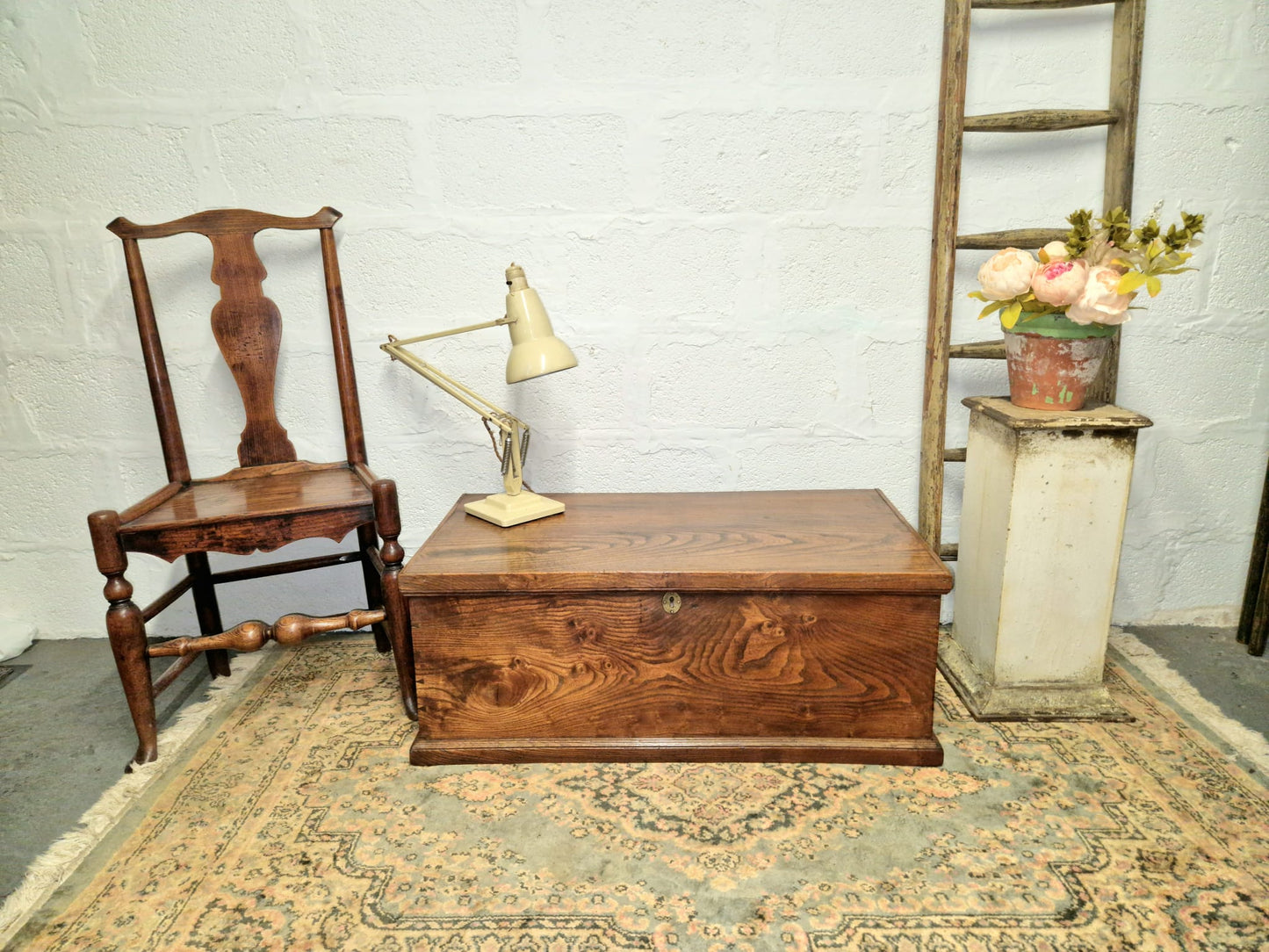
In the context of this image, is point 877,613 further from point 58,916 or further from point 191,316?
point 191,316

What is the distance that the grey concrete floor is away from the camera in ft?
5.22

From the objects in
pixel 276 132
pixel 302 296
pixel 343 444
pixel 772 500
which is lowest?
pixel 772 500

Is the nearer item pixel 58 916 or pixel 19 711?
pixel 58 916

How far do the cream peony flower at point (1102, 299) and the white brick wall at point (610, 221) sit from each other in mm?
506

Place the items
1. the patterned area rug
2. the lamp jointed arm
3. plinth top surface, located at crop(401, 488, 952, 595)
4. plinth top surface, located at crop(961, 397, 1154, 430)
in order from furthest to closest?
1. the lamp jointed arm
2. plinth top surface, located at crop(961, 397, 1154, 430)
3. plinth top surface, located at crop(401, 488, 952, 595)
4. the patterned area rug

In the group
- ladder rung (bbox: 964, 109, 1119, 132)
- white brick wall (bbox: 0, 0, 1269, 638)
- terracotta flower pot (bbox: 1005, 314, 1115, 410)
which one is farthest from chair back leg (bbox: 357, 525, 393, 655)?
ladder rung (bbox: 964, 109, 1119, 132)

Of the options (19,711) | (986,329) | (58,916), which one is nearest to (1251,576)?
(986,329)

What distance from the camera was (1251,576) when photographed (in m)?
2.14

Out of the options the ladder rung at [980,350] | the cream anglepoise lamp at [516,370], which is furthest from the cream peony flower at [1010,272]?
the cream anglepoise lamp at [516,370]

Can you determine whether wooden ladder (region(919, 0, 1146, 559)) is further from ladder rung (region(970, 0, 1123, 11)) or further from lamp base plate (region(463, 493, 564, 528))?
lamp base plate (region(463, 493, 564, 528))

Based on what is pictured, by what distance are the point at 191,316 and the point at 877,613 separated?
1.87 metres

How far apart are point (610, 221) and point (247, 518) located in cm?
113

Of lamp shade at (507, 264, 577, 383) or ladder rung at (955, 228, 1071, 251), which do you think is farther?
ladder rung at (955, 228, 1071, 251)

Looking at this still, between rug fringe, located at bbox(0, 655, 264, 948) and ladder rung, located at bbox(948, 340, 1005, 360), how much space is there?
2.04 m
